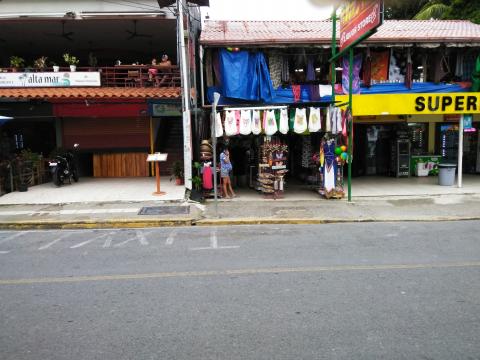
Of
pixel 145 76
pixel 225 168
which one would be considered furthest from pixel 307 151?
pixel 145 76

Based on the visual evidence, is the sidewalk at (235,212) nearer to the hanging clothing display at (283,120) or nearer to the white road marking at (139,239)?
the white road marking at (139,239)

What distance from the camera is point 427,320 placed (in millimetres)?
4133

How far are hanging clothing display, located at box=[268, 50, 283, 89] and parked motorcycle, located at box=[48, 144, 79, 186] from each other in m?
7.74

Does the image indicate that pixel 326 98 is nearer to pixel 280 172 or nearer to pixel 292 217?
pixel 280 172

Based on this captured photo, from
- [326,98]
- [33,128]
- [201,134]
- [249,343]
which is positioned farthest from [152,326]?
[33,128]

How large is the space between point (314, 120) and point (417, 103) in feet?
13.5

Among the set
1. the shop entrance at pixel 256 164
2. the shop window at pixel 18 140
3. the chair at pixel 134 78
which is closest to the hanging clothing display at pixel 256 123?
the shop entrance at pixel 256 164

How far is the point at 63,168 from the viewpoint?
47.5 ft

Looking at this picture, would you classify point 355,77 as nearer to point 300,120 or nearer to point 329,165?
point 300,120

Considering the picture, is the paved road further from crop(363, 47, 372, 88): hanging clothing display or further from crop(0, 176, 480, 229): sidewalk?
crop(363, 47, 372, 88): hanging clothing display

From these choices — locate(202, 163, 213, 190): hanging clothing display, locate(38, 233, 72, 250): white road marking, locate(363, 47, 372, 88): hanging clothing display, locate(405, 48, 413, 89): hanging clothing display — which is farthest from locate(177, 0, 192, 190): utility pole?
locate(405, 48, 413, 89): hanging clothing display

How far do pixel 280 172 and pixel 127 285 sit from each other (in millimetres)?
7788

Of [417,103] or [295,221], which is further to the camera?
[417,103]

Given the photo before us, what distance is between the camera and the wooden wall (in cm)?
1667
